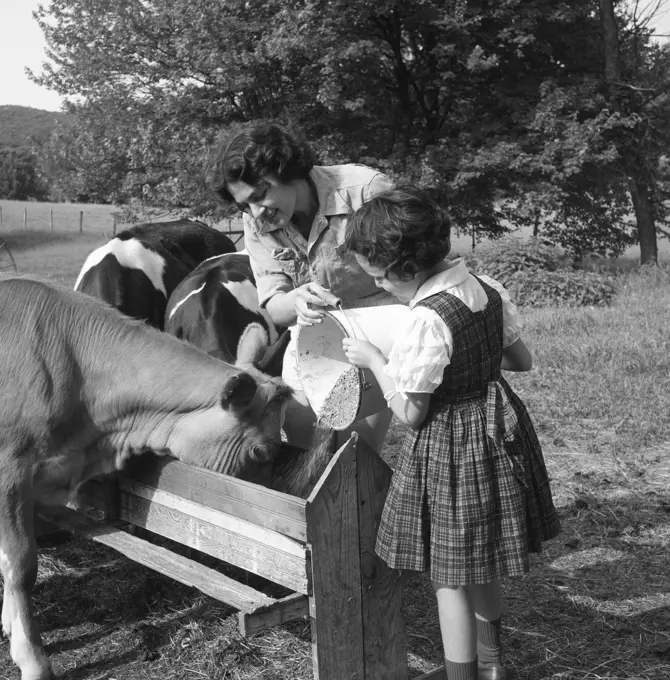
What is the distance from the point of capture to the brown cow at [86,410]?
118 inches

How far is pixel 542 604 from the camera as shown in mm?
3471

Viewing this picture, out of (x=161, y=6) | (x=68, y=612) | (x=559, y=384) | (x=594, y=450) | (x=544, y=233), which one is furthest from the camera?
(x=544, y=233)

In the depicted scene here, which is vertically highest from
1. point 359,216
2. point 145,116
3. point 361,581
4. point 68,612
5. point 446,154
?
point 145,116

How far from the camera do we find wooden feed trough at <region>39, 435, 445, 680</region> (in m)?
2.28

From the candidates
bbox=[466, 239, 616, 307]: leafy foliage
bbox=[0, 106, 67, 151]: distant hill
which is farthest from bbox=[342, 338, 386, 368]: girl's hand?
bbox=[0, 106, 67, 151]: distant hill

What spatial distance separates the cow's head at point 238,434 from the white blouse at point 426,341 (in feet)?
2.78

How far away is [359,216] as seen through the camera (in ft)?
7.90

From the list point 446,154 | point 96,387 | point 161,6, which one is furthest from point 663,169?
point 96,387

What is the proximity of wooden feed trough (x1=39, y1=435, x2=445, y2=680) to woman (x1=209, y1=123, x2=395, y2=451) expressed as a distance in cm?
64

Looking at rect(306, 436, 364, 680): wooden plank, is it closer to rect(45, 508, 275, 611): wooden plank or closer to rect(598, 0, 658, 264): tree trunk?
rect(45, 508, 275, 611): wooden plank

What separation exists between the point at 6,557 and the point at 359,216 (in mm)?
1900

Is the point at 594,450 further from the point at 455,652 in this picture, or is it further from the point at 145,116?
the point at 145,116

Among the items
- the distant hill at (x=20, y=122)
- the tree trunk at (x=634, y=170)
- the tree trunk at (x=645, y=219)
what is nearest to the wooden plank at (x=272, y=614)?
the tree trunk at (x=634, y=170)

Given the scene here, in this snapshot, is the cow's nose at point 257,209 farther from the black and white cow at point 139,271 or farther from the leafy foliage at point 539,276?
the leafy foliage at point 539,276
